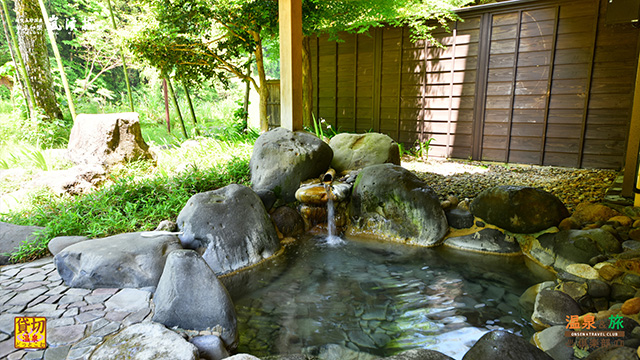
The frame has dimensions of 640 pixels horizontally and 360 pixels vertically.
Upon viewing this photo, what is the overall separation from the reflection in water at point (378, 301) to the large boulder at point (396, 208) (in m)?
0.24

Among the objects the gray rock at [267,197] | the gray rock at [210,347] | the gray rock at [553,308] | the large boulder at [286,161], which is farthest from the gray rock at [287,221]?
the gray rock at [553,308]

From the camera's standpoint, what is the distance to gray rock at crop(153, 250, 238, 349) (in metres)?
2.34

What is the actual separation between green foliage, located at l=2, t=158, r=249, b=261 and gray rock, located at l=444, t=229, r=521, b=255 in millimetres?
2918

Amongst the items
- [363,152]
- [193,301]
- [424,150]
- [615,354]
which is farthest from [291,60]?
[615,354]

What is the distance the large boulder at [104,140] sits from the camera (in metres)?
5.56

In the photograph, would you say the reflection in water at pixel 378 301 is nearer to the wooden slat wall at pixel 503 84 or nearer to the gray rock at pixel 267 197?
the gray rock at pixel 267 197

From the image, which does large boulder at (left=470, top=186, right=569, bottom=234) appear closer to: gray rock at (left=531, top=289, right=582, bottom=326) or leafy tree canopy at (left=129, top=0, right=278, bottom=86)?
gray rock at (left=531, top=289, right=582, bottom=326)

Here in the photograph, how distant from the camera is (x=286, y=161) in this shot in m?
4.73

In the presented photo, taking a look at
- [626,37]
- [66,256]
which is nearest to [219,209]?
[66,256]

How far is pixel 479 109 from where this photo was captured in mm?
7340

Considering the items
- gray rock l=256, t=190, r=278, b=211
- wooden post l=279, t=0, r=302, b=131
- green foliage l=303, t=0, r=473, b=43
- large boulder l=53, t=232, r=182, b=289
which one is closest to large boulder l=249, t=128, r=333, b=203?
gray rock l=256, t=190, r=278, b=211

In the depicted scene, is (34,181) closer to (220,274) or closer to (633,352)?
(220,274)

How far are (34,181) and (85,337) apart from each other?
3552mm

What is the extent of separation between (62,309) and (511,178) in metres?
6.18
